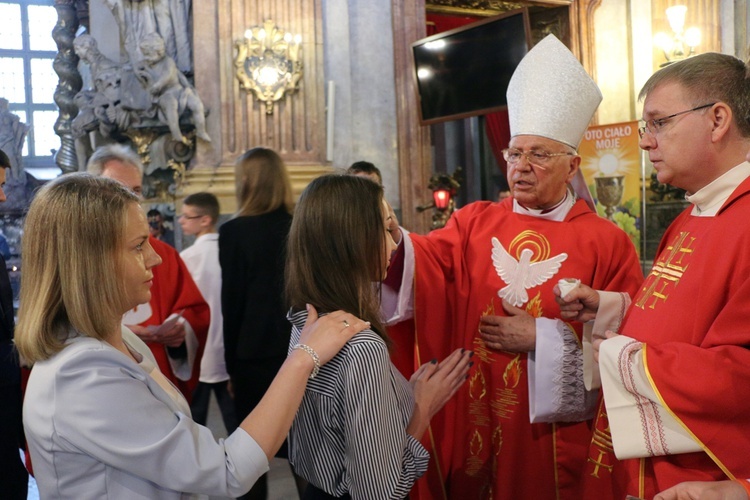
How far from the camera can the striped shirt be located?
1.54 meters

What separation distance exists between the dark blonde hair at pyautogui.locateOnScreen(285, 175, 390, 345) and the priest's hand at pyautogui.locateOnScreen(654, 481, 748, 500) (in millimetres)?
682

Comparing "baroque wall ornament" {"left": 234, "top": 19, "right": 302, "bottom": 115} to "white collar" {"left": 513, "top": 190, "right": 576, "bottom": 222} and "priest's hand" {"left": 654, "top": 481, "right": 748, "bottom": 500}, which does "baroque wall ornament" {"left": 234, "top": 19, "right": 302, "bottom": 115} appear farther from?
"priest's hand" {"left": 654, "top": 481, "right": 748, "bottom": 500}

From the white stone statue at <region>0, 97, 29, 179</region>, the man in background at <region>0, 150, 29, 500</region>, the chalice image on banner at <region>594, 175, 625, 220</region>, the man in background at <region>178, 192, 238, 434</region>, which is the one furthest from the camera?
Result: the white stone statue at <region>0, 97, 29, 179</region>

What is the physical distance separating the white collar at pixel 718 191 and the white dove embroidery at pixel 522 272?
0.76 m

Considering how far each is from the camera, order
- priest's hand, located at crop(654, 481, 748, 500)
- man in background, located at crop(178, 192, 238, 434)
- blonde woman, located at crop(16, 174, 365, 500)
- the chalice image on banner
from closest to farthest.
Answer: blonde woman, located at crop(16, 174, 365, 500)
priest's hand, located at crop(654, 481, 748, 500)
man in background, located at crop(178, 192, 238, 434)
the chalice image on banner

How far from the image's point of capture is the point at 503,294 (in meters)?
2.50

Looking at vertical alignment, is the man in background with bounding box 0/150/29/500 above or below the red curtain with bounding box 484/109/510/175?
below

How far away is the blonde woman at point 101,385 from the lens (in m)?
1.29

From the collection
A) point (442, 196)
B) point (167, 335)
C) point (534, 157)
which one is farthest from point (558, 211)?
point (442, 196)

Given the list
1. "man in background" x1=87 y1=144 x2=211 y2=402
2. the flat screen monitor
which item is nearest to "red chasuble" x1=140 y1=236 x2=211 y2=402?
"man in background" x1=87 y1=144 x2=211 y2=402

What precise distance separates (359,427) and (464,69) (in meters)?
6.09

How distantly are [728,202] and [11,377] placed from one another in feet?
6.53

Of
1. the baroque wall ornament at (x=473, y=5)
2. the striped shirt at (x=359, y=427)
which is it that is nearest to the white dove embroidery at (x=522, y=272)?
the striped shirt at (x=359, y=427)

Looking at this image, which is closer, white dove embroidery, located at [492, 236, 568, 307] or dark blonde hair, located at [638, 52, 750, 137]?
dark blonde hair, located at [638, 52, 750, 137]
